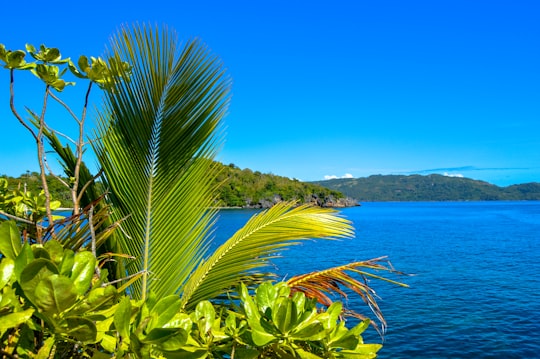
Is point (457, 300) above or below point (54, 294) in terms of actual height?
below

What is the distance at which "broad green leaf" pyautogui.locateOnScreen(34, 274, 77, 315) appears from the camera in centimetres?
75

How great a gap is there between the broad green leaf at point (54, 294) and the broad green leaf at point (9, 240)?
18 centimetres

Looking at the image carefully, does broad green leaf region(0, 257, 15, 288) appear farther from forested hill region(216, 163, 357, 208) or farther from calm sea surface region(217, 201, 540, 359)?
forested hill region(216, 163, 357, 208)

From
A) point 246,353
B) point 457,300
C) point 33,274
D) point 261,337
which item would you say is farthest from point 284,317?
point 457,300

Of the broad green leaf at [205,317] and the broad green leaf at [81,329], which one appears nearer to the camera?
the broad green leaf at [81,329]

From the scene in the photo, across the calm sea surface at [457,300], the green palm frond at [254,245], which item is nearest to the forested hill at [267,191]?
the calm sea surface at [457,300]

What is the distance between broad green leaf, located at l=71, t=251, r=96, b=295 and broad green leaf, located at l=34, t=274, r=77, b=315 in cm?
6

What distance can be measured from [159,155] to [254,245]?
79cm

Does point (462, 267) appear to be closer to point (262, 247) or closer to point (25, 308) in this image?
point (262, 247)

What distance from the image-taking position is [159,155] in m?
2.56

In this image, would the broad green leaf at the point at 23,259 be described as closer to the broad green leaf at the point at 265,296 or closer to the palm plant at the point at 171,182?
the broad green leaf at the point at 265,296

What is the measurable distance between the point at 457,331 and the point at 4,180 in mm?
13513

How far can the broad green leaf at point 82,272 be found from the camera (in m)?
0.87

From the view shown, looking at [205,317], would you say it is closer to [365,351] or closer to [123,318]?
[123,318]
